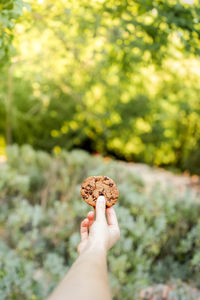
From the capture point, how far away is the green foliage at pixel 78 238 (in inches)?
95.3

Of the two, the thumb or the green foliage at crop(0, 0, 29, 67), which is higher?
the green foliage at crop(0, 0, 29, 67)

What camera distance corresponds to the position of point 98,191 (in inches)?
60.3

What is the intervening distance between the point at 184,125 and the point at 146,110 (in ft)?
4.02

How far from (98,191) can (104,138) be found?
6.61 meters

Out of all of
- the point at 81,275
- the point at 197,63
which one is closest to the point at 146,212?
the point at 81,275

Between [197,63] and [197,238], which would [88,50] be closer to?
[197,63]

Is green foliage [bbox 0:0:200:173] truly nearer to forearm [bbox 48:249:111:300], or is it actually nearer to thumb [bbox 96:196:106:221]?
thumb [bbox 96:196:106:221]

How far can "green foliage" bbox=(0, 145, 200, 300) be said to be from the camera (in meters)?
2.42

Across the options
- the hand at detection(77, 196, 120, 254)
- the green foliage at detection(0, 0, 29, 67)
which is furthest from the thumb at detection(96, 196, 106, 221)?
the green foliage at detection(0, 0, 29, 67)

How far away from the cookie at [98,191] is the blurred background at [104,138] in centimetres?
95

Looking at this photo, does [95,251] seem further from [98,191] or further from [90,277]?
[98,191]

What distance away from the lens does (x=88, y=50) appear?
550cm

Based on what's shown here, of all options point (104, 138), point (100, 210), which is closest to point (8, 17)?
point (100, 210)

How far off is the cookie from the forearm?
609 millimetres
